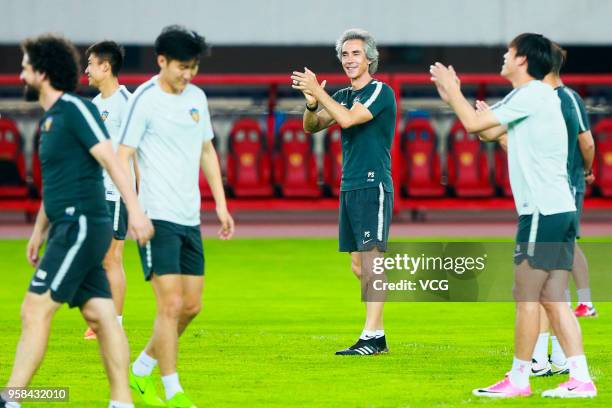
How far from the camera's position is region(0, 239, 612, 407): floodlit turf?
757cm

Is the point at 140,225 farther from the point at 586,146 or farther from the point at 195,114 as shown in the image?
the point at 586,146

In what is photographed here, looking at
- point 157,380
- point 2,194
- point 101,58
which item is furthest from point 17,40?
point 157,380

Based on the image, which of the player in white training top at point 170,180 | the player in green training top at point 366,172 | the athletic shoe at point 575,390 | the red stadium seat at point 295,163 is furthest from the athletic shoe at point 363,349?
the red stadium seat at point 295,163

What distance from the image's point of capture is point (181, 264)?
6949mm

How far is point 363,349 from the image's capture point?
900 cm

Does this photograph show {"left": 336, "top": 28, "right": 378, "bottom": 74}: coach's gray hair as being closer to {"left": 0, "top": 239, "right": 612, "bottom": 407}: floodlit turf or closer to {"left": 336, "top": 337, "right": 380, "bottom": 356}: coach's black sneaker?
{"left": 336, "top": 337, "right": 380, "bottom": 356}: coach's black sneaker

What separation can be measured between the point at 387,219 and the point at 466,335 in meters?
1.50

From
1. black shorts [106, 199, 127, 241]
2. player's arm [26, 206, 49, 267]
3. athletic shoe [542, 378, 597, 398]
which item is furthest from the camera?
black shorts [106, 199, 127, 241]

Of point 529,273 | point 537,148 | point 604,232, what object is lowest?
point 604,232

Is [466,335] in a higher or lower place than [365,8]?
lower

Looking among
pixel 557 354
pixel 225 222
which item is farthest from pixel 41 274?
pixel 557 354

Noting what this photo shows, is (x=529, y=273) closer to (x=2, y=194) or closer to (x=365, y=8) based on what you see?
(x=2, y=194)

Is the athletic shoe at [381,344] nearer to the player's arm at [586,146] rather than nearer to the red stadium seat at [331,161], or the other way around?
the player's arm at [586,146]

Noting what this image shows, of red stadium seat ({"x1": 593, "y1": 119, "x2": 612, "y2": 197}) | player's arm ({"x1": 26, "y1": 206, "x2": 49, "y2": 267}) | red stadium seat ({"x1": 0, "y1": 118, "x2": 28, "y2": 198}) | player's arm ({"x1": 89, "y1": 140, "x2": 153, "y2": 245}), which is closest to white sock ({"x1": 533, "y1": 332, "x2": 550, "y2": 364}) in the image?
player's arm ({"x1": 89, "y1": 140, "x2": 153, "y2": 245})
